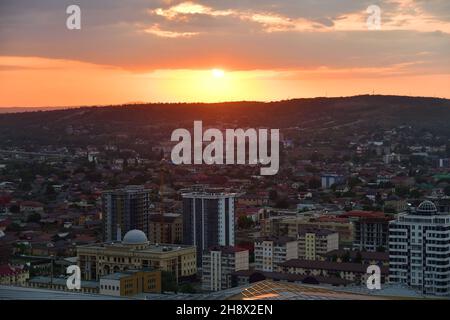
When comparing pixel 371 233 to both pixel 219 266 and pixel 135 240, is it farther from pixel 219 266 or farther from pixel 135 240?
pixel 135 240

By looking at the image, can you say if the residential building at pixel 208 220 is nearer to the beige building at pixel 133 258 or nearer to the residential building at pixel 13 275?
the beige building at pixel 133 258

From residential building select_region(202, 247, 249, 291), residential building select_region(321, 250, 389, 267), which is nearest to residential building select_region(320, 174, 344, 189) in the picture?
residential building select_region(321, 250, 389, 267)

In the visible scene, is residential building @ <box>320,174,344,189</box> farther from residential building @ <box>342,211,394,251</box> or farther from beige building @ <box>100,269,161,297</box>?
beige building @ <box>100,269,161,297</box>

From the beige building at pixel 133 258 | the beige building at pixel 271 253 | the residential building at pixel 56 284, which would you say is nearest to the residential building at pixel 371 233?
the beige building at pixel 271 253

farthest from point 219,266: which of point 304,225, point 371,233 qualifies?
point 304,225

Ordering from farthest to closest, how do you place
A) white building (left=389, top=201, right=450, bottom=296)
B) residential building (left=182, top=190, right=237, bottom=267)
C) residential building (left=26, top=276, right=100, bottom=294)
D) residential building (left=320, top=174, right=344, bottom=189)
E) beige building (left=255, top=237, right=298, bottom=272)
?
1. residential building (left=320, top=174, right=344, bottom=189)
2. residential building (left=182, top=190, right=237, bottom=267)
3. beige building (left=255, top=237, right=298, bottom=272)
4. white building (left=389, top=201, right=450, bottom=296)
5. residential building (left=26, top=276, right=100, bottom=294)

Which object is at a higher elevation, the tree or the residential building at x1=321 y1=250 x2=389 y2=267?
the tree
